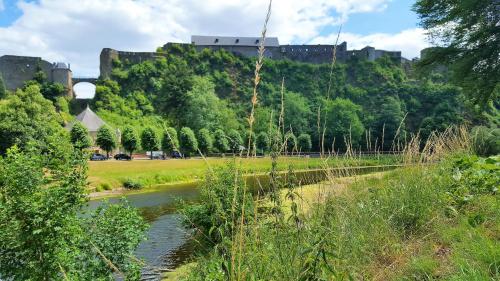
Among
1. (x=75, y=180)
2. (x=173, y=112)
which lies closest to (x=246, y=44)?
(x=173, y=112)

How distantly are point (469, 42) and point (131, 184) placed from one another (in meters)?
22.0

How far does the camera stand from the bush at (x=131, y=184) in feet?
90.2

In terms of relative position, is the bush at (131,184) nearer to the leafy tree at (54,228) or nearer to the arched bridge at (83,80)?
the leafy tree at (54,228)

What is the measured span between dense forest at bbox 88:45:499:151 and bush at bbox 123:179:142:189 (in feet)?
98.8

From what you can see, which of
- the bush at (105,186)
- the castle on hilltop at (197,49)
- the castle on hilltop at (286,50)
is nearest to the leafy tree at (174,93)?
the castle on hilltop at (197,49)

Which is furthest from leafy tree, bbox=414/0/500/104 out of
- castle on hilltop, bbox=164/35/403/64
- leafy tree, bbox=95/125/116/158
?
castle on hilltop, bbox=164/35/403/64

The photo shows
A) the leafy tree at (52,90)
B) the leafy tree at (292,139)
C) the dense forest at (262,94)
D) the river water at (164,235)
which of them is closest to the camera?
the leafy tree at (292,139)

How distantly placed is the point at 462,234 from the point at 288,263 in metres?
2.35

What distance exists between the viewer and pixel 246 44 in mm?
84625

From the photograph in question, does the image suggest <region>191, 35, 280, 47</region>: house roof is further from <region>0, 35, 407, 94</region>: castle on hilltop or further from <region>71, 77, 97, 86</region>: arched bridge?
<region>71, 77, 97, 86</region>: arched bridge

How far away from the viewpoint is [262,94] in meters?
75.9

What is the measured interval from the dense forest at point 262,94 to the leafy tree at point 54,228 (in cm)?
Result: 4852

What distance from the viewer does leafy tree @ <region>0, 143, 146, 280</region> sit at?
16.4 feet

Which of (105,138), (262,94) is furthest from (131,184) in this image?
(262,94)
